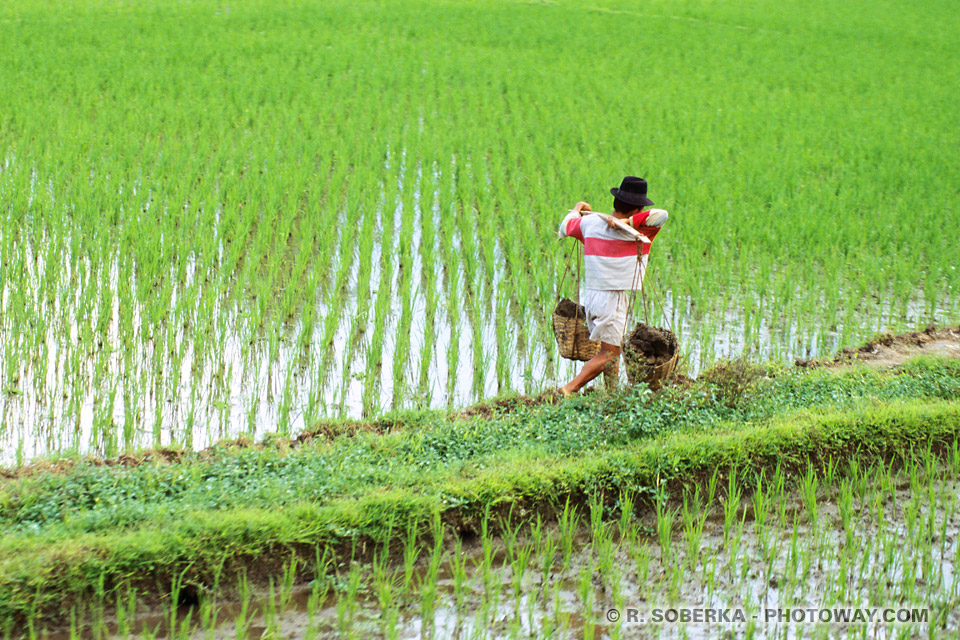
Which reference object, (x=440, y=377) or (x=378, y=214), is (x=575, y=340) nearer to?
(x=440, y=377)

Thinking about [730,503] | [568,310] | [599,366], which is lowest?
[730,503]

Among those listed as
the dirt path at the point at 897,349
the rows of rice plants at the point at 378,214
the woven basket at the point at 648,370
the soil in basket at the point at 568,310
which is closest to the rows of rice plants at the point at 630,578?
the woven basket at the point at 648,370

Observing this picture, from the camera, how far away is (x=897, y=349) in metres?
4.52

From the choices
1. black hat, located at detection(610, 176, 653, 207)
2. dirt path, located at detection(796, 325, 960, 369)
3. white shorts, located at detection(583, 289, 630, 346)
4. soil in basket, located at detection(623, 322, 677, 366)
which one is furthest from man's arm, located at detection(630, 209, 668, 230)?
dirt path, located at detection(796, 325, 960, 369)

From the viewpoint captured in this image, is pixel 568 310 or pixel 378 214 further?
pixel 378 214

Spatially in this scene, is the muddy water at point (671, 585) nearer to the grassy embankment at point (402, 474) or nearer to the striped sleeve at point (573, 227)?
the grassy embankment at point (402, 474)

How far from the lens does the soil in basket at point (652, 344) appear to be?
358 cm

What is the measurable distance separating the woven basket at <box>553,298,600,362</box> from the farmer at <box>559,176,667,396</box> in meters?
0.06

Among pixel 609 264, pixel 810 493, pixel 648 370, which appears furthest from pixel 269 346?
pixel 810 493

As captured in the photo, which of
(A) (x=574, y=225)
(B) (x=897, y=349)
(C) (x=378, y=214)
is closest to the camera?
(A) (x=574, y=225)

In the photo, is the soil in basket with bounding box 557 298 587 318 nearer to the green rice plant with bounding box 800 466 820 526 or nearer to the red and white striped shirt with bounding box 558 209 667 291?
the red and white striped shirt with bounding box 558 209 667 291

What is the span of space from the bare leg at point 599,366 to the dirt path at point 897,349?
1.23 meters

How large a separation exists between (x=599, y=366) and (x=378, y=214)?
124 inches

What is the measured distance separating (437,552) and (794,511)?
1.35 meters
